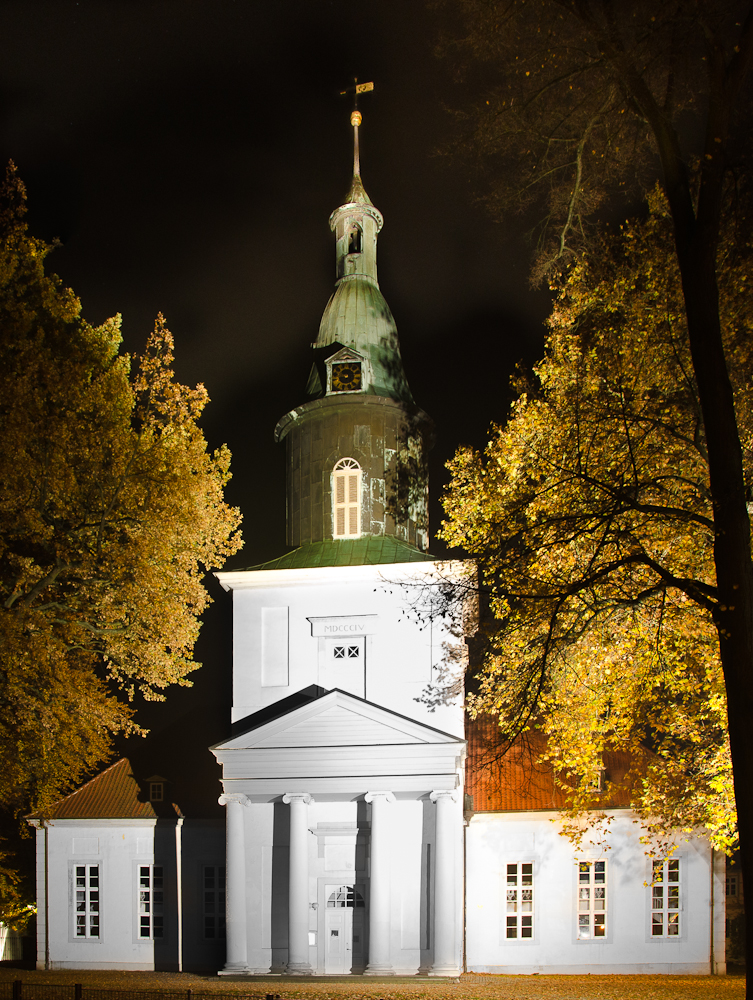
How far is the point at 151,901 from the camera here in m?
26.7

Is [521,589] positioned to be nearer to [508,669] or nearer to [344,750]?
[508,669]

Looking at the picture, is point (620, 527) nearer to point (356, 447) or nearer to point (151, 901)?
point (356, 447)

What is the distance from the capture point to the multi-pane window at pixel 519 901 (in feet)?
82.8

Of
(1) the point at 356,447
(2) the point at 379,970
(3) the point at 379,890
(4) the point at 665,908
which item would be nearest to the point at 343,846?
(3) the point at 379,890

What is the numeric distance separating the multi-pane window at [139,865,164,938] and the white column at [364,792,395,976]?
23.0 ft

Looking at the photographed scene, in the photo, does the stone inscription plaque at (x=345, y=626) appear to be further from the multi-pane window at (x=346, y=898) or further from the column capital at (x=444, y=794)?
the multi-pane window at (x=346, y=898)

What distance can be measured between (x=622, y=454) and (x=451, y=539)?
4951mm

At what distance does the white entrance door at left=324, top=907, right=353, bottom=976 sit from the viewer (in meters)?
23.6

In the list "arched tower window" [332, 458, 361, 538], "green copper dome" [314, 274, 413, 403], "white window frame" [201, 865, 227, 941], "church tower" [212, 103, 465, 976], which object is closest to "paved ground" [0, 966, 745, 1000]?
"church tower" [212, 103, 465, 976]

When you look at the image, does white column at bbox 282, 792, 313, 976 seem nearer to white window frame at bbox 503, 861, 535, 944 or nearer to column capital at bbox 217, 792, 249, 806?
Result: column capital at bbox 217, 792, 249, 806

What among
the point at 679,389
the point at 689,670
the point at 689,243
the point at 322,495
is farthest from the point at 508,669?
the point at 322,495

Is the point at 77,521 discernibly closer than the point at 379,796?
Yes

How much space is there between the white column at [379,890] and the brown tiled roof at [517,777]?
340 centimetres

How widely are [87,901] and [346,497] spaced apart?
13.1 m
